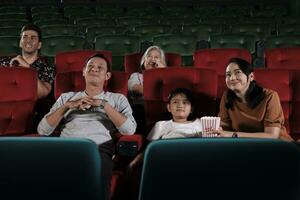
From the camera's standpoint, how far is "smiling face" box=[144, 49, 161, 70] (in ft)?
5.78

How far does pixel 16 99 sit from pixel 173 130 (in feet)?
1.57

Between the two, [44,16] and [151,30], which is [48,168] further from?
[44,16]

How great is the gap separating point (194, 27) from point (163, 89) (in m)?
1.49

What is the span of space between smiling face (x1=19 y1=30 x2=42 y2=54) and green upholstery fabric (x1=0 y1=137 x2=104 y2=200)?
1.22 m

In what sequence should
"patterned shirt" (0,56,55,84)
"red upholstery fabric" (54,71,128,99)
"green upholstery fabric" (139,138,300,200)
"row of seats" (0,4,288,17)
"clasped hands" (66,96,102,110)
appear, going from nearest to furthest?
"green upholstery fabric" (139,138,300,200) < "clasped hands" (66,96,102,110) < "red upholstery fabric" (54,71,128,99) < "patterned shirt" (0,56,55,84) < "row of seats" (0,4,288,17)

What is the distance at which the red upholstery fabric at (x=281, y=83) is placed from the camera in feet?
4.63

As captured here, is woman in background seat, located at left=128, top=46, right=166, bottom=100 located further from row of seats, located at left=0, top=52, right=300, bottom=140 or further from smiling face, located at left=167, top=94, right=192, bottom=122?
smiling face, located at left=167, top=94, right=192, bottom=122

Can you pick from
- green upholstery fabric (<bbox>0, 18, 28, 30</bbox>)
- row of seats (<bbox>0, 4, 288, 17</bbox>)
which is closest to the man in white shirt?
green upholstery fabric (<bbox>0, 18, 28, 30</bbox>)

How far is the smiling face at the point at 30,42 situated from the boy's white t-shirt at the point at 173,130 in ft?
2.25

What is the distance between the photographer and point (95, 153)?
61 cm

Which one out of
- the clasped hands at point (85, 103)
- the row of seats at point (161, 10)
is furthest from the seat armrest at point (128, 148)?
the row of seats at point (161, 10)

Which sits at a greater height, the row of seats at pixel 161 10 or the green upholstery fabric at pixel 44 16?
the row of seats at pixel 161 10

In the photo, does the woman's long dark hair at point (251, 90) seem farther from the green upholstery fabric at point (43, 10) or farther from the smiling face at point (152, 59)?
the green upholstery fabric at point (43, 10)

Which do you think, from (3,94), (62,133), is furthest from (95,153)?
(3,94)
